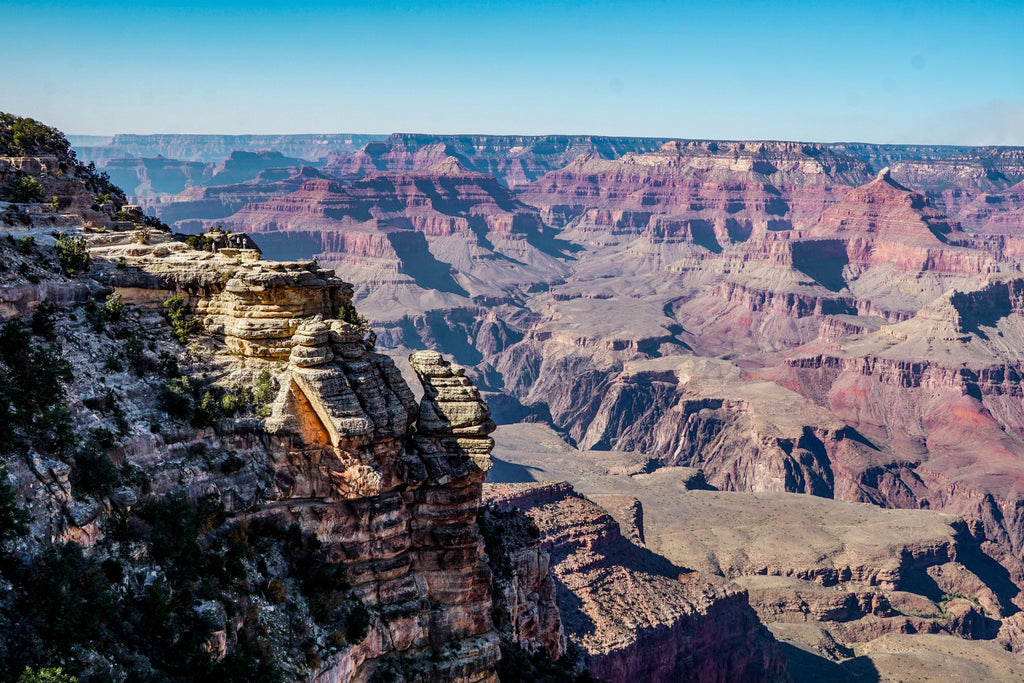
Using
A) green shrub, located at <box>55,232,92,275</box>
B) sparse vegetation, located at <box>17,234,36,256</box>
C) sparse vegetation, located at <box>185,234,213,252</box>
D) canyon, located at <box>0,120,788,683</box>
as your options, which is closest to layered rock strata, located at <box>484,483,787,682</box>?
canyon, located at <box>0,120,788,683</box>

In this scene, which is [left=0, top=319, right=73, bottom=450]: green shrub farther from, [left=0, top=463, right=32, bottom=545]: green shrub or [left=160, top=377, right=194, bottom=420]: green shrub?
[left=160, top=377, right=194, bottom=420]: green shrub

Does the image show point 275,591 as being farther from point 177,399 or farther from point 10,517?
point 10,517

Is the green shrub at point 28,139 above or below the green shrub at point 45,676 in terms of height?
above

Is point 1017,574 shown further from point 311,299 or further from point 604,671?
point 311,299

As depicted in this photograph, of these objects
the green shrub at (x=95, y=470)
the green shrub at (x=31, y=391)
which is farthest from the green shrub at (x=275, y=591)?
the green shrub at (x=31, y=391)

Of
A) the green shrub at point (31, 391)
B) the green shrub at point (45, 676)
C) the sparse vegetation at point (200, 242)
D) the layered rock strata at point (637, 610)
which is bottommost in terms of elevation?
the layered rock strata at point (637, 610)

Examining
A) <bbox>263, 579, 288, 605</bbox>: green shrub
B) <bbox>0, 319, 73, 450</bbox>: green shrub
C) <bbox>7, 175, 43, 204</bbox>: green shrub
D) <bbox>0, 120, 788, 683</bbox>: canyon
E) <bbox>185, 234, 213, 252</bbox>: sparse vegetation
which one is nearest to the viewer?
<bbox>0, 120, 788, 683</bbox>: canyon

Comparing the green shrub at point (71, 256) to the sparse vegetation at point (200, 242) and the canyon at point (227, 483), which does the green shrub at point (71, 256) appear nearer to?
the canyon at point (227, 483)
